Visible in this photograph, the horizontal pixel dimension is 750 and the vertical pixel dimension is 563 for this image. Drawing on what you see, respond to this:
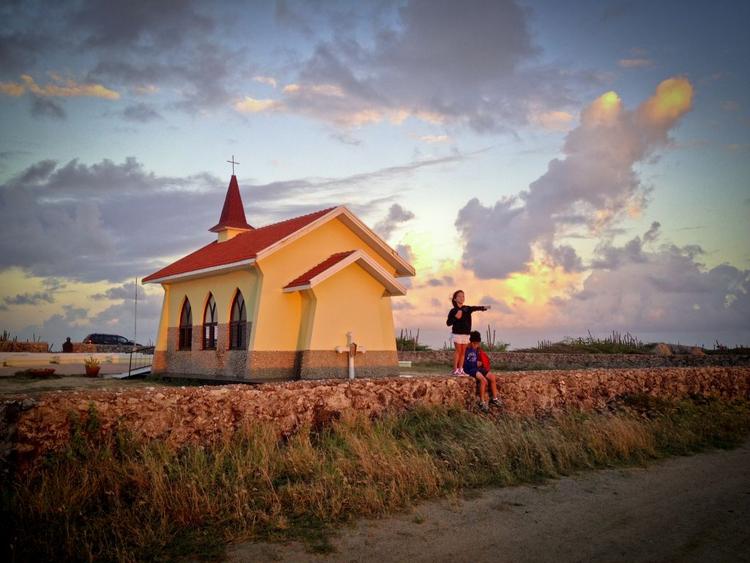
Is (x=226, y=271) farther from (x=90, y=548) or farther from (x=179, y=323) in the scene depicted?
(x=90, y=548)

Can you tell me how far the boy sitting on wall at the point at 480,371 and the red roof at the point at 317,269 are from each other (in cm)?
697

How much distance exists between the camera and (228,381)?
2022 cm

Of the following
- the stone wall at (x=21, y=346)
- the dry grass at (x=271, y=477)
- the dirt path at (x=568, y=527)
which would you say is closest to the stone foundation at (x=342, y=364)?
the dry grass at (x=271, y=477)

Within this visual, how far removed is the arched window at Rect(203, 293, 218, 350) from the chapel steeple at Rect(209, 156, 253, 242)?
20.4 ft

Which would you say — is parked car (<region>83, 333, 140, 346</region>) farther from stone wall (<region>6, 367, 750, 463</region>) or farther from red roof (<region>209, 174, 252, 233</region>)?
stone wall (<region>6, 367, 750, 463</region>)

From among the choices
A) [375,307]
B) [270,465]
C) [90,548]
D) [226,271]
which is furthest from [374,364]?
[90,548]

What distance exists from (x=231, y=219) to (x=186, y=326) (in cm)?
614

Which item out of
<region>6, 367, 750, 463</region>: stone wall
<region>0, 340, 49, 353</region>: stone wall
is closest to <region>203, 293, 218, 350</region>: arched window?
<region>6, 367, 750, 463</region>: stone wall

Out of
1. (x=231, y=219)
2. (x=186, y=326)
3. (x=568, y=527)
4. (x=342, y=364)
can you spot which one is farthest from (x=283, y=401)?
Result: (x=231, y=219)

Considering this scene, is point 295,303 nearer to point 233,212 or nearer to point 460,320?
point 460,320

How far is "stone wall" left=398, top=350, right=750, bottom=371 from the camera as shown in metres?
26.1

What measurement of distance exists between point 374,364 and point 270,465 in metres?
12.4

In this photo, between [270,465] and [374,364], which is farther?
[374,364]

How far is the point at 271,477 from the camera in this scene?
8.26m
